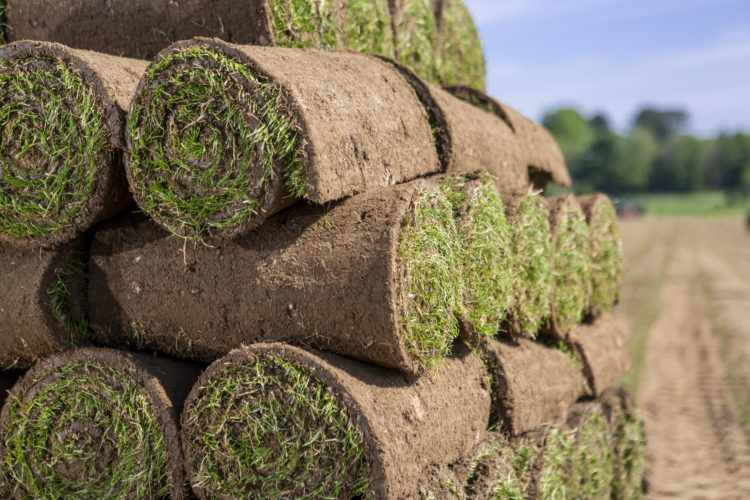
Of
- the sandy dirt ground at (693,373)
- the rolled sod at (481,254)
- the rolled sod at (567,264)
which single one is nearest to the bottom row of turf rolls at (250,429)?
the rolled sod at (481,254)

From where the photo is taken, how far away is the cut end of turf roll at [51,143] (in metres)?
2.85

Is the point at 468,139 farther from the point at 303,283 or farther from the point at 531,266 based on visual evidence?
the point at 303,283

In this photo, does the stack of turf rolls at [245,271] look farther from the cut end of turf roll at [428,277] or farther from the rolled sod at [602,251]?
the rolled sod at [602,251]

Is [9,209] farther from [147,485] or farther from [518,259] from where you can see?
[518,259]

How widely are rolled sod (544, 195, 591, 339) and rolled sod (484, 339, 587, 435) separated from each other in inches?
8.7

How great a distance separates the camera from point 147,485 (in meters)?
2.92

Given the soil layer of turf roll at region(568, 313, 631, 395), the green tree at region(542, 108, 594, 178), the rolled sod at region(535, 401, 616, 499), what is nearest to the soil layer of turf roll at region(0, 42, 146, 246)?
the rolled sod at region(535, 401, 616, 499)

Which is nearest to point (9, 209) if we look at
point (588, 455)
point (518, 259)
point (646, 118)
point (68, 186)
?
point (68, 186)

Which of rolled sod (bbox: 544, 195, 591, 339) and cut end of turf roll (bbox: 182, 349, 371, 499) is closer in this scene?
cut end of turf roll (bbox: 182, 349, 371, 499)

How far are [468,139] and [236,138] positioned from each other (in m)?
1.54

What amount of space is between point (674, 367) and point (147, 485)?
10.3m

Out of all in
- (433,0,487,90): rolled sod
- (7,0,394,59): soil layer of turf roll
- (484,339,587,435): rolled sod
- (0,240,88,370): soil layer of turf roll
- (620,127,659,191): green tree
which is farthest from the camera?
(620,127,659,191): green tree

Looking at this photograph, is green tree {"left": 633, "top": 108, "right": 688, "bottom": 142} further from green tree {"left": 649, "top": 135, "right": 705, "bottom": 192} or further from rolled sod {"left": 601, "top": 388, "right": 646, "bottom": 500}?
rolled sod {"left": 601, "top": 388, "right": 646, "bottom": 500}

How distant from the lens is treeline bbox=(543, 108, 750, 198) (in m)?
104
